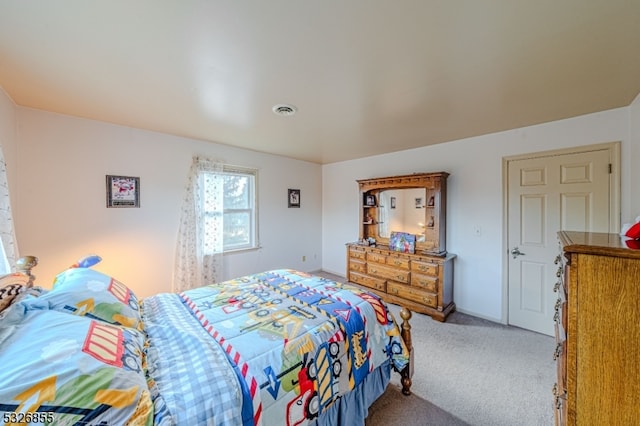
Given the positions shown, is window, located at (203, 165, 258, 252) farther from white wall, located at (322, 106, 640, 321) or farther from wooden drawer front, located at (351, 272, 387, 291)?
white wall, located at (322, 106, 640, 321)

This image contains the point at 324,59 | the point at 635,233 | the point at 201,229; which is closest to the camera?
the point at 635,233

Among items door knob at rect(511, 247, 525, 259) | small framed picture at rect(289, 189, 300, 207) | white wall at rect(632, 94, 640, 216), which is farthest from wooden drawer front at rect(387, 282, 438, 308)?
small framed picture at rect(289, 189, 300, 207)

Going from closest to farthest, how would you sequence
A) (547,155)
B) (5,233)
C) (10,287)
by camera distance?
(10,287), (5,233), (547,155)

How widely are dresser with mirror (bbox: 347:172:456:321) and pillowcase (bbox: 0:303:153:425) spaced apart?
2986mm

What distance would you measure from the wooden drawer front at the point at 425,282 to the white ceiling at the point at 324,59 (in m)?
1.87

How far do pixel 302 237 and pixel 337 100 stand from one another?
3.07 meters

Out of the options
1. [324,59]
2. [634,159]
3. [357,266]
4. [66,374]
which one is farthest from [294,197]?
Answer: [634,159]

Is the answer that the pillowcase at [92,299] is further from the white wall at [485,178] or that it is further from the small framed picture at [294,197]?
the white wall at [485,178]

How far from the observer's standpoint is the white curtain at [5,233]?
1634 mm

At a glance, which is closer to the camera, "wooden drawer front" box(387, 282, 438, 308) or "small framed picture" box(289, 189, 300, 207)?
"wooden drawer front" box(387, 282, 438, 308)

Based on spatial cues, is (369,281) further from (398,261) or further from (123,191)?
(123,191)

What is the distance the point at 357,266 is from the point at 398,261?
0.77 metres

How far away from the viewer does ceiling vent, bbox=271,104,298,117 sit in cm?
219

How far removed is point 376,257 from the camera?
144 inches
